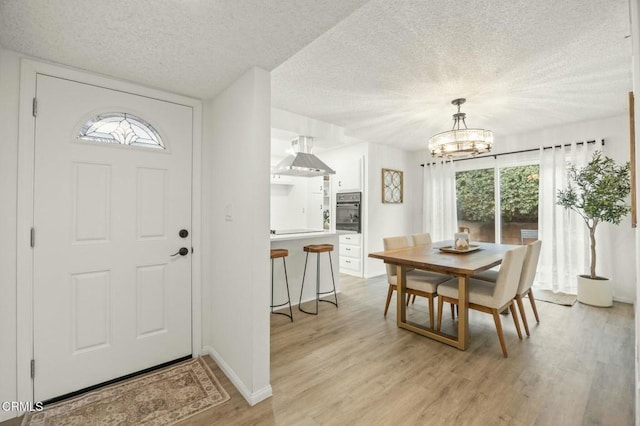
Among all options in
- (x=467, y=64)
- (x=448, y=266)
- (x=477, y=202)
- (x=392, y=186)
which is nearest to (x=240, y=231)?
(x=448, y=266)

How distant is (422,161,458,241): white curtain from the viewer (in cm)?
534

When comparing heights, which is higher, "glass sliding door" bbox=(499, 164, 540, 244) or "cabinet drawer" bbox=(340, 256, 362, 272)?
"glass sliding door" bbox=(499, 164, 540, 244)

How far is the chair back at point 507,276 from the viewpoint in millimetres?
2350

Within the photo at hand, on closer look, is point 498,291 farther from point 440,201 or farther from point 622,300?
point 440,201

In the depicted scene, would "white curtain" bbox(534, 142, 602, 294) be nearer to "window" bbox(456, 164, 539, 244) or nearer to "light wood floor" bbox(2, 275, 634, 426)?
"window" bbox(456, 164, 539, 244)

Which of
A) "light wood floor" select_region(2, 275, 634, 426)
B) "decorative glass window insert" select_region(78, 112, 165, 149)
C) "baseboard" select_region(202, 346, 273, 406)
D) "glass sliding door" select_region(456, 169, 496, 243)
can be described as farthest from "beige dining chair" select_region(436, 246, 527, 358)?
"decorative glass window insert" select_region(78, 112, 165, 149)

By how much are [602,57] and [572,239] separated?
2.74 metres

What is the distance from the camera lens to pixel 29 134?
175 centimetres

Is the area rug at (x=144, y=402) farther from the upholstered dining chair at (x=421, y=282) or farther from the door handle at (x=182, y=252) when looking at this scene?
the upholstered dining chair at (x=421, y=282)

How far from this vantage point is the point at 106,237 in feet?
6.58

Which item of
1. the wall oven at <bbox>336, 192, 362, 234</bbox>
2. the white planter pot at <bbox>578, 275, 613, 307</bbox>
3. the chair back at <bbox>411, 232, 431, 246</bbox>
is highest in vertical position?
the wall oven at <bbox>336, 192, 362, 234</bbox>

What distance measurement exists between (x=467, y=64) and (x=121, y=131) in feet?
9.14

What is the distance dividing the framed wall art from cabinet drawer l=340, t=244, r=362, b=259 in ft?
3.47

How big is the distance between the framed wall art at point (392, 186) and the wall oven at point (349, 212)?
1.88 feet
